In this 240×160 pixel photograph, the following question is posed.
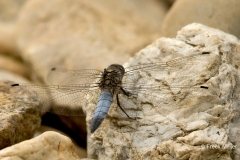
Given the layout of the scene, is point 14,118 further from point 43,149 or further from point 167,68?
point 167,68

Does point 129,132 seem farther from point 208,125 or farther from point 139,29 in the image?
point 139,29

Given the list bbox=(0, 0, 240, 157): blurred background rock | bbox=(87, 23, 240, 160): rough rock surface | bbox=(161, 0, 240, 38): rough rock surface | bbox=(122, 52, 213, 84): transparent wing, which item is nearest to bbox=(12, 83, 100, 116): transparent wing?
bbox=(87, 23, 240, 160): rough rock surface

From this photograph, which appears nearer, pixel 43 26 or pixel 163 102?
pixel 163 102

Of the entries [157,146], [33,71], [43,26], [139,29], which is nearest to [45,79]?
[33,71]

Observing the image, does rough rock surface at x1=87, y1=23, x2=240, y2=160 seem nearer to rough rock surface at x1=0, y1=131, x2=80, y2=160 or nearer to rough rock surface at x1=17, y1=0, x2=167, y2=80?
rough rock surface at x1=0, y1=131, x2=80, y2=160

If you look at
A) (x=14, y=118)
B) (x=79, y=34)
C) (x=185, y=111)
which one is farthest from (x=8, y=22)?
(x=185, y=111)

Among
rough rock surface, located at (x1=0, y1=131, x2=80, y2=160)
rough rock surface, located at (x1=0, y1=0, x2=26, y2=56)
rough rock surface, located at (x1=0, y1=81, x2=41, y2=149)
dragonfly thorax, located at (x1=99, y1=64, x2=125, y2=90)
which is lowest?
rough rock surface, located at (x1=0, y1=131, x2=80, y2=160)

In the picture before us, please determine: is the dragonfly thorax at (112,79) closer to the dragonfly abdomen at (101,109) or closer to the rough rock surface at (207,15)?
the dragonfly abdomen at (101,109)

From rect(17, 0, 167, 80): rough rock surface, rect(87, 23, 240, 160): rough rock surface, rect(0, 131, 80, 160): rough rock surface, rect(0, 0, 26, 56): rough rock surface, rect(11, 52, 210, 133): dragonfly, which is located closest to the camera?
rect(0, 131, 80, 160): rough rock surface
